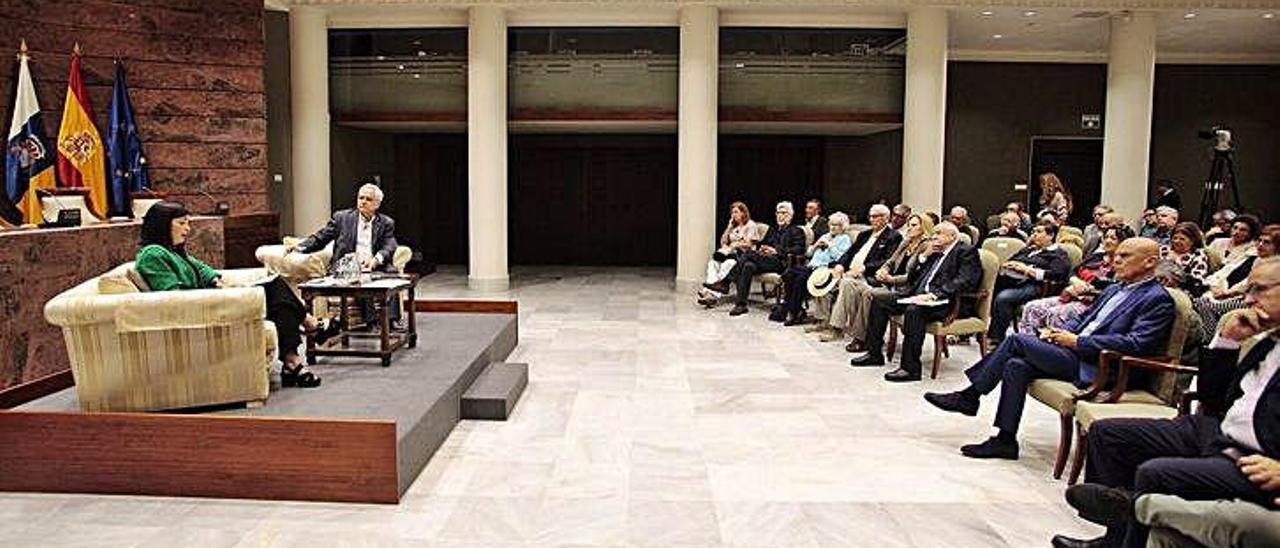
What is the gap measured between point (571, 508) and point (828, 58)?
30.8 feet

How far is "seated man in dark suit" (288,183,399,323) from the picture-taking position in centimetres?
704

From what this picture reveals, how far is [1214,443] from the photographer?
3.31 meters

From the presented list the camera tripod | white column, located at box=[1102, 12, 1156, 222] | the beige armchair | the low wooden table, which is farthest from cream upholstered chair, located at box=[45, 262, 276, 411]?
the camera tripod

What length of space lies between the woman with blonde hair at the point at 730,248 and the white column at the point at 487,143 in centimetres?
271

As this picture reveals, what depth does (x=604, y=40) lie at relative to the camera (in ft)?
41.6

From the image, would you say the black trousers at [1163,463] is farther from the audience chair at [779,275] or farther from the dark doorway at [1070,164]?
the dark doorway at [1070,164]

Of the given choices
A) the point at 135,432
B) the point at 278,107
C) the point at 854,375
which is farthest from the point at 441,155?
the point at 135,432

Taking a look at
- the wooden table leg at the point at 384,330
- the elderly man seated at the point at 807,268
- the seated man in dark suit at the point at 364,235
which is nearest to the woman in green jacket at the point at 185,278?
the wooden table leg at the point at 384,330

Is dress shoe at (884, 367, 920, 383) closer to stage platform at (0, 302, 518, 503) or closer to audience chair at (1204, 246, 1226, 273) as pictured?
audience chair at (1204, 246, 1226, 273)

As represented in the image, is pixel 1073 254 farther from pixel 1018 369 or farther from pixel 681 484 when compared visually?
pixel 681 484

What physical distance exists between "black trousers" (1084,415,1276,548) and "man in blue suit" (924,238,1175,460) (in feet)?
2.57

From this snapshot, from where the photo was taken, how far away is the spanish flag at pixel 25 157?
8.73 m

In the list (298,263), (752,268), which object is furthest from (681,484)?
(752,268)

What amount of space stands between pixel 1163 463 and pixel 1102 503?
0.78 ft
